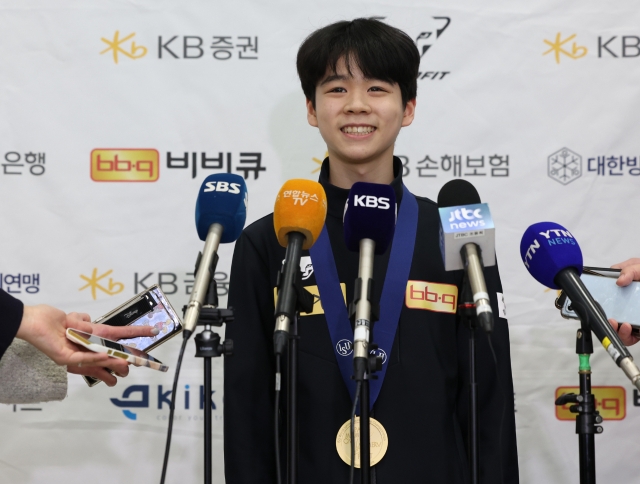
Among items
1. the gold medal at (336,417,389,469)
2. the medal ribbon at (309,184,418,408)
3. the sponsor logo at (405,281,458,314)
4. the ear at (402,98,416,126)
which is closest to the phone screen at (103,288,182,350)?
the medal ribbon at (309,184,418,408)

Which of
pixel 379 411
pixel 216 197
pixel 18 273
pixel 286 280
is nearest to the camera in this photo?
pixel 286 280

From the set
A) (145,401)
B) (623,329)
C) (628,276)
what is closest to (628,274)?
(628,276)

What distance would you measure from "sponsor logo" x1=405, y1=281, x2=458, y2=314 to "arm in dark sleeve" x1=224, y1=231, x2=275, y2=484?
1.19 feet

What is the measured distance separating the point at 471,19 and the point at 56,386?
6.39 ft

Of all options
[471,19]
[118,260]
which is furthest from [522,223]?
[118,260]

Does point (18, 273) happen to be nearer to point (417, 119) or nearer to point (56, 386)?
point (56, 386)

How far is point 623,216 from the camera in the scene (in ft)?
8.84

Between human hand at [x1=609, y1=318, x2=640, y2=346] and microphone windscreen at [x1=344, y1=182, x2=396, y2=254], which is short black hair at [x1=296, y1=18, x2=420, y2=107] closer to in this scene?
microphone windscreen at [x1=344, y1=182, x2=396, y2=254]

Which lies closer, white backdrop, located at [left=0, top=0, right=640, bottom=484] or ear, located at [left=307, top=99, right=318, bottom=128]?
ear, located at [left=307, top=99, right=318, bottom=128]

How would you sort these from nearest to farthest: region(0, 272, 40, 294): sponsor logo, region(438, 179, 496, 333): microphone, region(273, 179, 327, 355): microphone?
region(273, 179, 327, 355): microphone
region(438, 179, 496, 333): microphone
region(0, 272, 40, 294): sponsor logo

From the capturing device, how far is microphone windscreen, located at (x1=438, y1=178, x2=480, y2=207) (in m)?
1.59

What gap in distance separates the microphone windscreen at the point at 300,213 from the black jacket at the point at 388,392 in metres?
0.42

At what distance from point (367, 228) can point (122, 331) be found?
0.70 meters

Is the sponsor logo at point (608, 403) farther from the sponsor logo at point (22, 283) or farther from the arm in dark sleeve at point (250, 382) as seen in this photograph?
the sponsor logo at point (22, 283)
